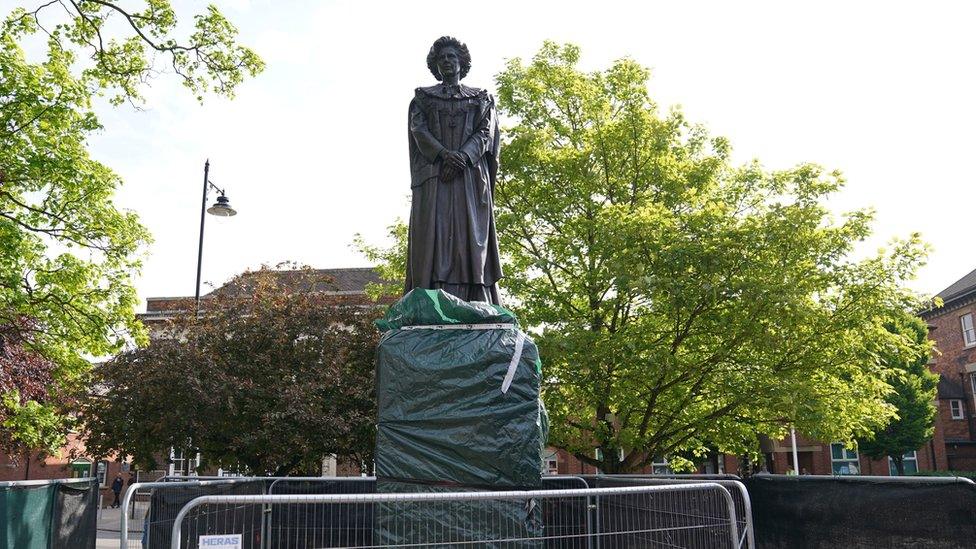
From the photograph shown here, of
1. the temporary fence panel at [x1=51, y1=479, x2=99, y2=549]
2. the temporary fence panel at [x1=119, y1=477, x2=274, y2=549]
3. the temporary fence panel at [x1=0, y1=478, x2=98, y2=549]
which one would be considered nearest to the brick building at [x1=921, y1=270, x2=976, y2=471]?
the temporary fence panel at [x1=51, y1=479, x2=99, y2=549]

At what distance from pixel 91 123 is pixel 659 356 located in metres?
13.2

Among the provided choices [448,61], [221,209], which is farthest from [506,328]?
[221,209]

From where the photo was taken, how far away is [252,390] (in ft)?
56.1

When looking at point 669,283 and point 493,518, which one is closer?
point 493,518

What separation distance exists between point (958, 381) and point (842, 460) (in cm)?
840

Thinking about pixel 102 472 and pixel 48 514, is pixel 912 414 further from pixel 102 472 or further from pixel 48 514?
pixel 102 472

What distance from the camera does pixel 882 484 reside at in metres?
8.25

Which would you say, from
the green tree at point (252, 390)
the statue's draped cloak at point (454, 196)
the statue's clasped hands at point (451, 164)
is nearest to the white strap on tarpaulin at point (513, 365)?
the statue's draped cloak at point (454, 196)

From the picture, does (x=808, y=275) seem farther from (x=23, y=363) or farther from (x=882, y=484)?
(x=23, y=363)

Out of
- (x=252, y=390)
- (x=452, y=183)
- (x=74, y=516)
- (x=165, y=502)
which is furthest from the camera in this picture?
(x=252, y=390)

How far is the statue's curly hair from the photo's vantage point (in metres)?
7.31

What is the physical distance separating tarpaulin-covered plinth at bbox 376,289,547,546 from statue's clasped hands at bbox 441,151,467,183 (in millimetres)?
1495

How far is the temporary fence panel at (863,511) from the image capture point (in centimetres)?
753

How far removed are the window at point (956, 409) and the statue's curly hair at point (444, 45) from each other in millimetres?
44374
